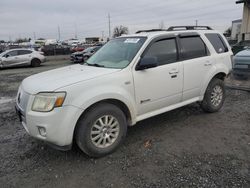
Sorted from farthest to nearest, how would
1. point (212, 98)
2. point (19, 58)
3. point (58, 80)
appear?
point (19, 58) < point (212, 98) < point (58, 80)

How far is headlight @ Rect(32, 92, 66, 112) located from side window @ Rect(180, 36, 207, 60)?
2440 millimetres

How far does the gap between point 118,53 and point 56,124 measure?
1.78 m

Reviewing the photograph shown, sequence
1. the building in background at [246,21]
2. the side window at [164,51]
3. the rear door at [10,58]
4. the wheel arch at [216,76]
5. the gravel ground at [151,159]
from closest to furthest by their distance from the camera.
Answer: the gravel ground at [151,159] < the side window at [164,51] < the wheel arch at [216,76] < the rear door at [10,58] < the building in background at [246,21]

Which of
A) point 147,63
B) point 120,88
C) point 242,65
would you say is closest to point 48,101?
point 120,88

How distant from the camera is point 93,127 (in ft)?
10.8

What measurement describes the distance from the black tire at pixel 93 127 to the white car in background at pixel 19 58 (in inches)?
588

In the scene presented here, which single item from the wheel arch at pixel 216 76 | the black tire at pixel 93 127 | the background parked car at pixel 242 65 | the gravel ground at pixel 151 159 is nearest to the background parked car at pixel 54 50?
the background parked car at pixel 242 65

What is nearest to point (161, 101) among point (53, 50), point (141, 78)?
point (141, 78)

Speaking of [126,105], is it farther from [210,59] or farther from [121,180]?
[210,59]

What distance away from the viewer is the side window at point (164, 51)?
13.0 feet

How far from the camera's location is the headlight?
2941 mm

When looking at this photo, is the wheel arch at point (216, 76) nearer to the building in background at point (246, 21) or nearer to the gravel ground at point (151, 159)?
the gravel ground at point (151, 159)

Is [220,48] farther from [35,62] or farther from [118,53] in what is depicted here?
[35,62]

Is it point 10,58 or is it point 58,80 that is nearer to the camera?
point 58,80
